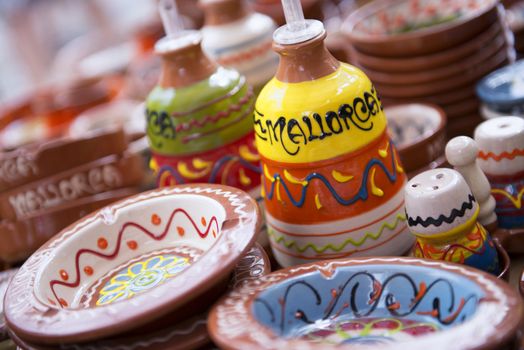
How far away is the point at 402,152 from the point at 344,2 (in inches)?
37.9

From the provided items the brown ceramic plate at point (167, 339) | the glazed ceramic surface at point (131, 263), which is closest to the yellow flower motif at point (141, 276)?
the glazed ceramic surface at point (131, 263)

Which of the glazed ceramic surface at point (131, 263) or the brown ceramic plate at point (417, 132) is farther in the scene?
the brown ceramic plate at point (417, 132)

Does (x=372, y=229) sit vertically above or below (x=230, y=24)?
below

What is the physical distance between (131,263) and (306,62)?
0.31 m

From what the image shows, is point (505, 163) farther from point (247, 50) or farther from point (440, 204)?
point (247, 50)

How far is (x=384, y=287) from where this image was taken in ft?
2.09

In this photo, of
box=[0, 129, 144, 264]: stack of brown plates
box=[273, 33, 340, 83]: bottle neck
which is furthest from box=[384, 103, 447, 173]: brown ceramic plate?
box=[0, 129, 144, 264]: stack of brown plates

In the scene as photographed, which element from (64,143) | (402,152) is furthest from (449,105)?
(64,143)

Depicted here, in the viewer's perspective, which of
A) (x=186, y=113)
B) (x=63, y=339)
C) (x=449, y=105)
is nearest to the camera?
(x=63, y=339)

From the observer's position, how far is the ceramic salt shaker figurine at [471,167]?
72 cm

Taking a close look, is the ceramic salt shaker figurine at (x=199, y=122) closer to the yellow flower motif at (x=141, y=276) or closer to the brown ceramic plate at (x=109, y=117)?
the yellow flower motif at (x=141, y=276)

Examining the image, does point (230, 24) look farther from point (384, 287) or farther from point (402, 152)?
point (384, 287)

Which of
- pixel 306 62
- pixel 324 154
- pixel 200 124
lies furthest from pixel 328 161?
pixel 200 124

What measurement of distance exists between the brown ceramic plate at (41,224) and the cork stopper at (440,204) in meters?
0.52
